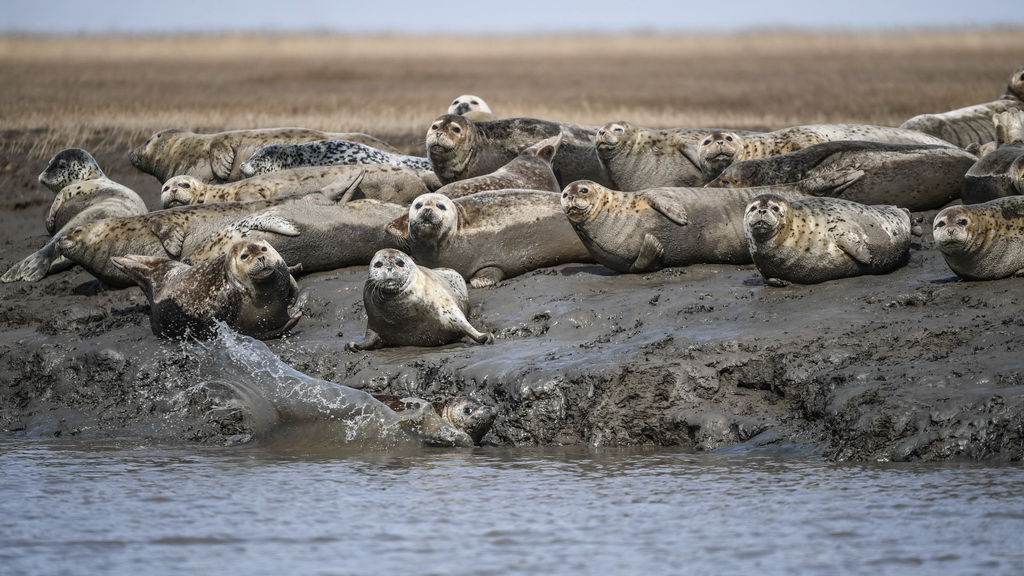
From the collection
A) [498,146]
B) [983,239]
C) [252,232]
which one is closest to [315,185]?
[252,232]

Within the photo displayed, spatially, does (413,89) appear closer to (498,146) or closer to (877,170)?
(498,146)

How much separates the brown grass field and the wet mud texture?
528 cm

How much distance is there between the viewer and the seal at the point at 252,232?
9.62 metres

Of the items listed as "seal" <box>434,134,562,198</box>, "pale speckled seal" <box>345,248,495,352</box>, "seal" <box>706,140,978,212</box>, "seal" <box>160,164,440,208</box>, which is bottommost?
"pale speckled seal" <box>345,248,495,352</box>

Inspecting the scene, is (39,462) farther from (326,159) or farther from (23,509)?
(326,159)

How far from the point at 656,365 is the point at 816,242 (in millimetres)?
1675

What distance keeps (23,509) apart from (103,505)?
1.07 feet

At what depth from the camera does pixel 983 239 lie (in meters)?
7.59

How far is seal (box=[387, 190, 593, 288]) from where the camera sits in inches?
357

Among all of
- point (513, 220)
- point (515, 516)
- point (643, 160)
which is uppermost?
point (643, 160)

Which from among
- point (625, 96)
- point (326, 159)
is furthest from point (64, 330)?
point (625, 96)

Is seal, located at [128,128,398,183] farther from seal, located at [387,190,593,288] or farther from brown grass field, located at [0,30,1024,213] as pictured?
seal, located at [387,190,593,288]

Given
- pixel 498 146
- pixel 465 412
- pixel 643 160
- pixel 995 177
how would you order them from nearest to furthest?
pixel 465 412
pixel 995 177
pixel 643 160
pixel 498 146

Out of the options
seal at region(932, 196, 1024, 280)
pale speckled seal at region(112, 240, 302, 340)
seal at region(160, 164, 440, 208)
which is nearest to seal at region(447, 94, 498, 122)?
seal at region(160, 164, 440, 208)
